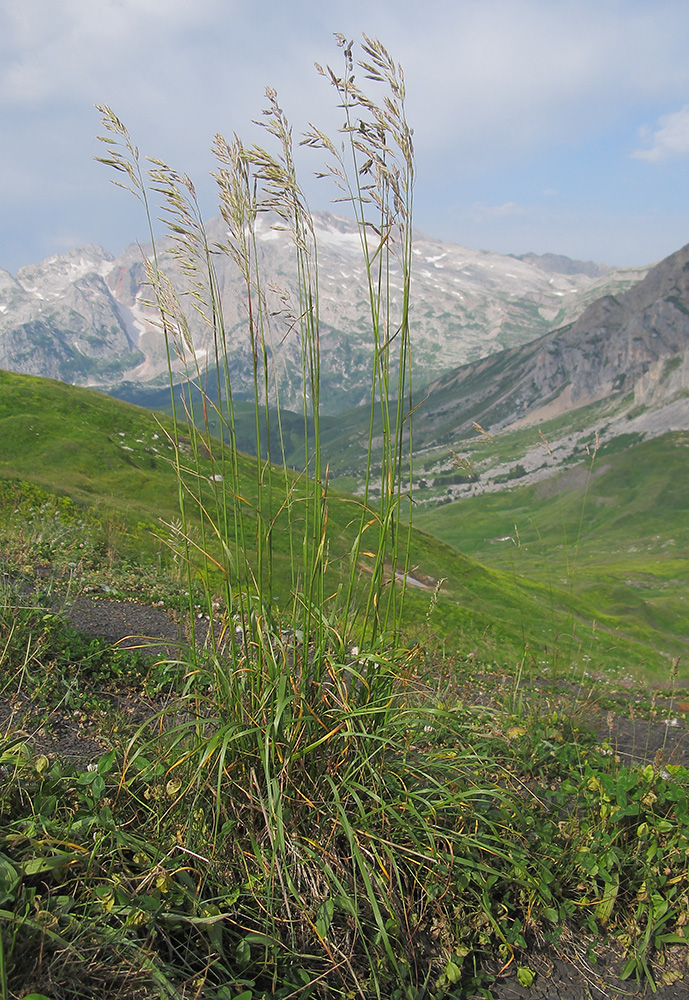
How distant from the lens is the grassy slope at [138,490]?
17250 mm

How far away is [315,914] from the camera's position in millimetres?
3051

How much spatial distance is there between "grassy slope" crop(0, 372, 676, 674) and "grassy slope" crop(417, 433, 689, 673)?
32.3m

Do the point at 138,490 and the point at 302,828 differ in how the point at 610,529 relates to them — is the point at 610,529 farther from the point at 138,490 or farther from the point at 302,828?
the point at 302,828

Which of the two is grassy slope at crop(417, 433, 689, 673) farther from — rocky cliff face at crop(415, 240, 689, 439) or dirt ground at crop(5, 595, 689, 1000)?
dirt ground at crop(5, 595, 689, 1000)

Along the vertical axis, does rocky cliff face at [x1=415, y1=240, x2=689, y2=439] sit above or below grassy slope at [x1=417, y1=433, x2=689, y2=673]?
above

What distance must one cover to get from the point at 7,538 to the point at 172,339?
8.42 m

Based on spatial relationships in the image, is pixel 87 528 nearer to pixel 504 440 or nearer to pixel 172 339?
pixel 172 339

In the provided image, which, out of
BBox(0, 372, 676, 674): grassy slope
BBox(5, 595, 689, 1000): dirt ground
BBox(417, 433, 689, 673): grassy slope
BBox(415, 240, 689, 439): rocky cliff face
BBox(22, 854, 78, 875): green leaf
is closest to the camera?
BBox(22, 854, 78, 875): green leaf

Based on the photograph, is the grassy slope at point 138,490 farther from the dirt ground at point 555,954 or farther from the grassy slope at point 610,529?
the grassy slope at point 610,529

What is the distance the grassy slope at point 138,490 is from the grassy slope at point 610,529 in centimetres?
3230

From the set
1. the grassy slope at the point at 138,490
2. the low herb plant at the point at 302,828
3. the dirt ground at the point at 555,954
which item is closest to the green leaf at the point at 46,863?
the low herb plant at the point at 302,828

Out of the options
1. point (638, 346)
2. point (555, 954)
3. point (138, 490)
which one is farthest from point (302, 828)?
point (638, 346)

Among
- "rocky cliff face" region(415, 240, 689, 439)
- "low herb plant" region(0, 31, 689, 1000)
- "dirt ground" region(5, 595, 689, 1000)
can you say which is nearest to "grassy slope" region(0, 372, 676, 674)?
"dirt ground" region(5, 595, 689, 1000)

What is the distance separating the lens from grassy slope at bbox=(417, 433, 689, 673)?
224 ft
